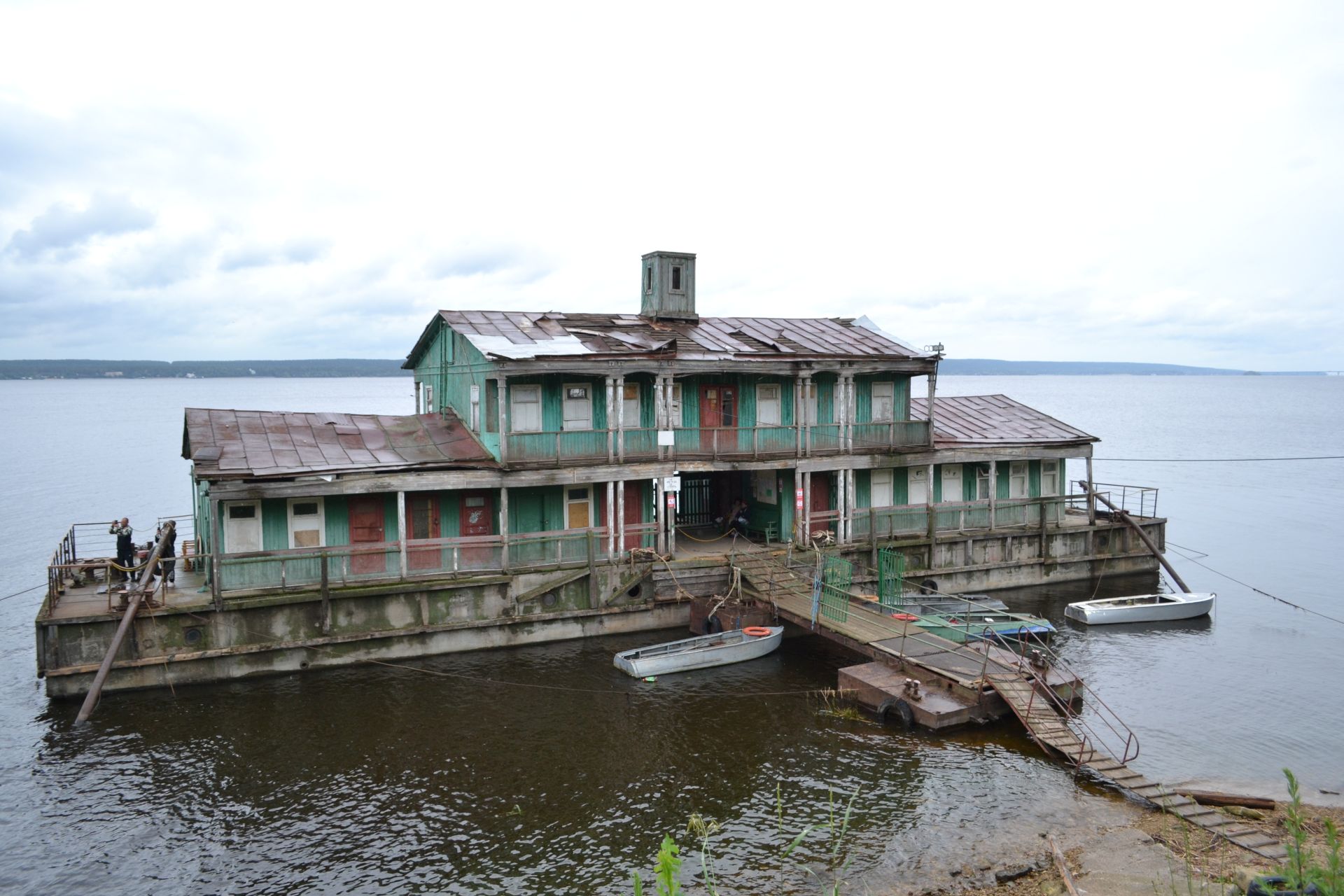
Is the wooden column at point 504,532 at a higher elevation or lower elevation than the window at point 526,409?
lower

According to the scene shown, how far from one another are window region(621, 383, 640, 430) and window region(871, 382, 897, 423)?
975 centimetres

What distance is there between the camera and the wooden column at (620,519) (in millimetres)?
29297

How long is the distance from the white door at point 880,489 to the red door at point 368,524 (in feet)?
59.0

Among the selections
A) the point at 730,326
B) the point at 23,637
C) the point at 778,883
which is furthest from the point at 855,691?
the point at 23,637

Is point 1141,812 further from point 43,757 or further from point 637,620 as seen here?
point 43,757

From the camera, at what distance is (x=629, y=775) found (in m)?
19.3

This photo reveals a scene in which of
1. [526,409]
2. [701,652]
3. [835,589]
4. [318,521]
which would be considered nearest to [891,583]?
[835,589]

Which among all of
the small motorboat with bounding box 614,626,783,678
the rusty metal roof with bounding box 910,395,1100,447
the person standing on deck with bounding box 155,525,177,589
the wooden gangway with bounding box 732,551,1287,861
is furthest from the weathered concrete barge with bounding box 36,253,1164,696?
the wooden gangway with bounding box 732,551,1287,861

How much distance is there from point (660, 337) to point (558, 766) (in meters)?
17.1

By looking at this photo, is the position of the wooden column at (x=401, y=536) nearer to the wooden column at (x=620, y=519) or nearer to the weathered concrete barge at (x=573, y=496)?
the weathered concrete barge at (x=573, y=496)

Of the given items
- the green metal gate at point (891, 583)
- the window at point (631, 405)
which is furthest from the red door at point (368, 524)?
the green metal gate at point (891, 583)

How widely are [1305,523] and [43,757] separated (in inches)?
2419

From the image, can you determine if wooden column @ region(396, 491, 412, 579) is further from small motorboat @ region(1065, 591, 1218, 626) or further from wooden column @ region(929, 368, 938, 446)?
small motorboat @ region(1065, 591, 1218, 626)

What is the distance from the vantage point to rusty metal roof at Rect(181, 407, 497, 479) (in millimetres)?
24969
